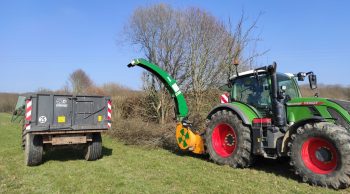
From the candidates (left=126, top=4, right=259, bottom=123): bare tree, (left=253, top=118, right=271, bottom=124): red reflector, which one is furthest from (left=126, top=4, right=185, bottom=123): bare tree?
(left=253, top=118, right=271, bottom=124): red reflector

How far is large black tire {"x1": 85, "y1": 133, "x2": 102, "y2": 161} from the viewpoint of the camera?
850 cm

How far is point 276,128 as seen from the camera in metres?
6.59

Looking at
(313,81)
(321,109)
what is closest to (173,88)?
(313,81)

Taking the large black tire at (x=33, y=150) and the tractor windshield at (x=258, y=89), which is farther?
the large black tire at (x=33, y=150)

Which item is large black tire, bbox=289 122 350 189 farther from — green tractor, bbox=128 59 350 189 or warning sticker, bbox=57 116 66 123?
warning sticker, bbox=57 116 66 123

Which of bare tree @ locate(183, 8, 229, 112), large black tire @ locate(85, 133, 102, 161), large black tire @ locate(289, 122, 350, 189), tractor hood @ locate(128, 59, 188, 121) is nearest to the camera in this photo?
large black tire @ locate(289, 122, 350, 189)

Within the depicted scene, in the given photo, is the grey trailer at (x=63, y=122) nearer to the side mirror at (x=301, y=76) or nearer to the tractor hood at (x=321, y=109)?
the tractor hood at (x=321, y=109)

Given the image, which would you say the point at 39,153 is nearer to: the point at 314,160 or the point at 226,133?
the point at 226,133

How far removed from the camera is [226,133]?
777cm

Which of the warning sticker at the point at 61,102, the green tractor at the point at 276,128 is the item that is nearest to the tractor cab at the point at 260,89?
the green tractor at the point at 276,128

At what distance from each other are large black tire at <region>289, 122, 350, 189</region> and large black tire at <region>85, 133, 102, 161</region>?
15.6 ft

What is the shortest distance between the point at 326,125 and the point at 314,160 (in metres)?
0.66

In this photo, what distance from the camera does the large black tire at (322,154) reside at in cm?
534

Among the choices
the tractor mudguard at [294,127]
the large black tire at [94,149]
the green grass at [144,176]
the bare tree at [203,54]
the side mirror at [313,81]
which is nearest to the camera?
the green grass at [144,176]
